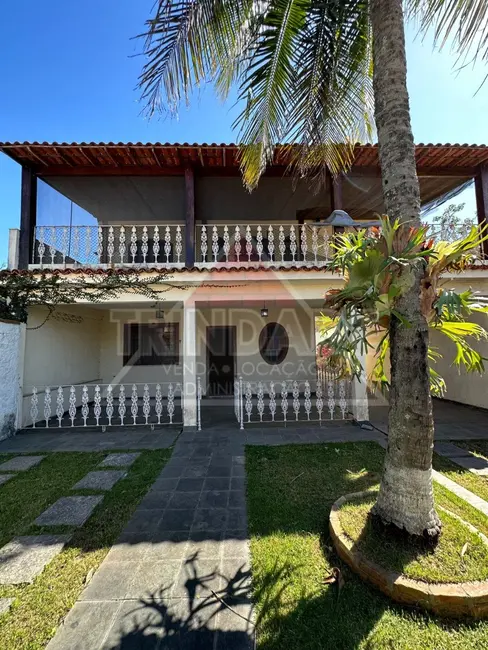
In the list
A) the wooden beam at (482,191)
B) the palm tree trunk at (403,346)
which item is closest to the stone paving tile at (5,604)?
the palm tree trunk at (403,346)

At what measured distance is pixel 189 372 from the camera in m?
7.26

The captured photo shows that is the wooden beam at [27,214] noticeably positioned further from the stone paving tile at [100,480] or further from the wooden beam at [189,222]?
the stone paving tile at [100,480]

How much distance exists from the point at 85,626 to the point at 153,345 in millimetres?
9416

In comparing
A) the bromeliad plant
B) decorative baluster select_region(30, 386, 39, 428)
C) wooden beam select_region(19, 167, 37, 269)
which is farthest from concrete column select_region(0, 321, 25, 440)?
the bromeliad plant

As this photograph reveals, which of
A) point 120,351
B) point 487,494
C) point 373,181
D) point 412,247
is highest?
point 373,181

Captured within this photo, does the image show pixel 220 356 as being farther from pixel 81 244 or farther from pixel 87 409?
pixel 81 244

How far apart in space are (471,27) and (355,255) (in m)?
3.51

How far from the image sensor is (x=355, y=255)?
2900mm

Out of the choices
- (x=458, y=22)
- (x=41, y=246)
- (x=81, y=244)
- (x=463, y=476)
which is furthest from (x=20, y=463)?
(x=458, y=22)

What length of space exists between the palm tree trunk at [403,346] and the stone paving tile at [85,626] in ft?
8.02

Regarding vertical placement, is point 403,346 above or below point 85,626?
above

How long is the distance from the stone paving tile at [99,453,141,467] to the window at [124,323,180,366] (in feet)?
18.3

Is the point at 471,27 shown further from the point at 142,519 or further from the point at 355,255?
the point at 142,519

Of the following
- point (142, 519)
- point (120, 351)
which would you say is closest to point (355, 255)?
point (142, 519)
